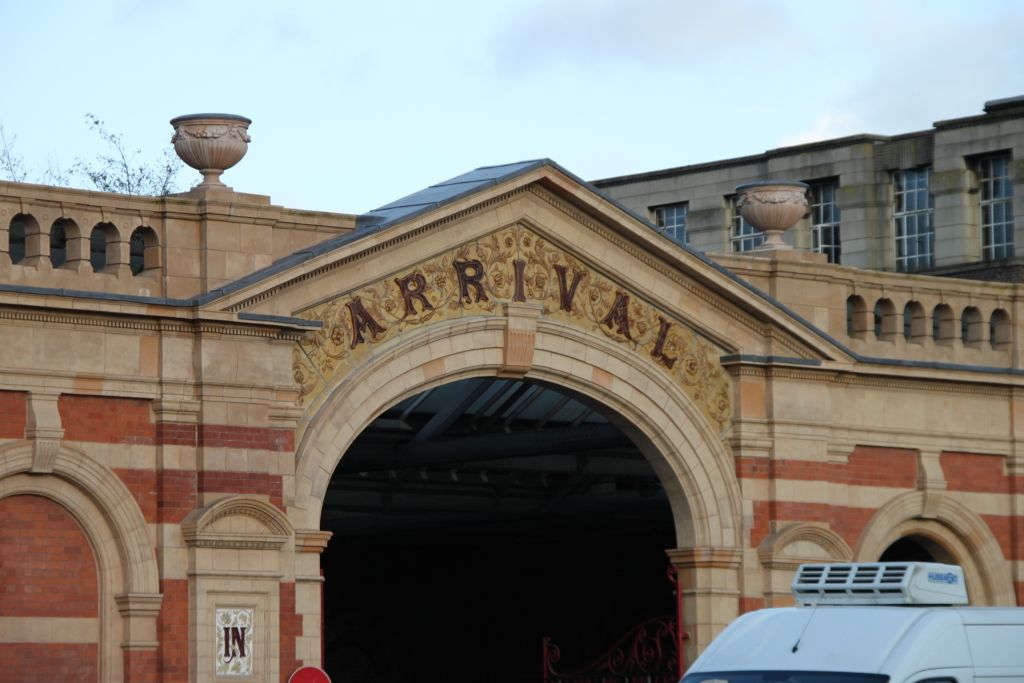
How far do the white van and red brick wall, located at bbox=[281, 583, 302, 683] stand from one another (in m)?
7.61

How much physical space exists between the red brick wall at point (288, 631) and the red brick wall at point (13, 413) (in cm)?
331

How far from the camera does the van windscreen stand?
54.0ft

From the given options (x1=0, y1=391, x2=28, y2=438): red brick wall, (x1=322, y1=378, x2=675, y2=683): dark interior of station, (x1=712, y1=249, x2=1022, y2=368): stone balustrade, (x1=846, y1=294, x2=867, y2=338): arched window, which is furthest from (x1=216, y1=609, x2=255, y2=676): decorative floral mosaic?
(x1=846, y1=294, x2=867, y2=338): arched window

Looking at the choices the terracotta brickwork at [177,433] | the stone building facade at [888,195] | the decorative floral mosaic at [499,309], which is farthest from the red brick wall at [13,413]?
the stone building facade at [888,195]

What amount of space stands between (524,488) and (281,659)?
11.9 meters

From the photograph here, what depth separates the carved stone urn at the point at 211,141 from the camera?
24078 millimetres

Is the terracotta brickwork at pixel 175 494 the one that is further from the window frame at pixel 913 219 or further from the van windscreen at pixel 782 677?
the window frame at pixel 913 219

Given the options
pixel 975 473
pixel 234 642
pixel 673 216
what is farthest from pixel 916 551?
pixel 673 216

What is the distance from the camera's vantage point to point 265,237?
24484 millimetres

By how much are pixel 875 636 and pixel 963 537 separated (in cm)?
1398

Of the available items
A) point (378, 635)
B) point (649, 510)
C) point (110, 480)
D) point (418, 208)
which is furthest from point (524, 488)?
point (110, 480)

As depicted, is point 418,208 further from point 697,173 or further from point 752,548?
point 697,173

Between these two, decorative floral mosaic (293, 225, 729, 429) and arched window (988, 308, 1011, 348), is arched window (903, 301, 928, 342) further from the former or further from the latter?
decorative floral mosaic (293, 225, 729, 429)

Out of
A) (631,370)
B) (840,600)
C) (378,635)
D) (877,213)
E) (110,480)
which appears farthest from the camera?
(877,213)
